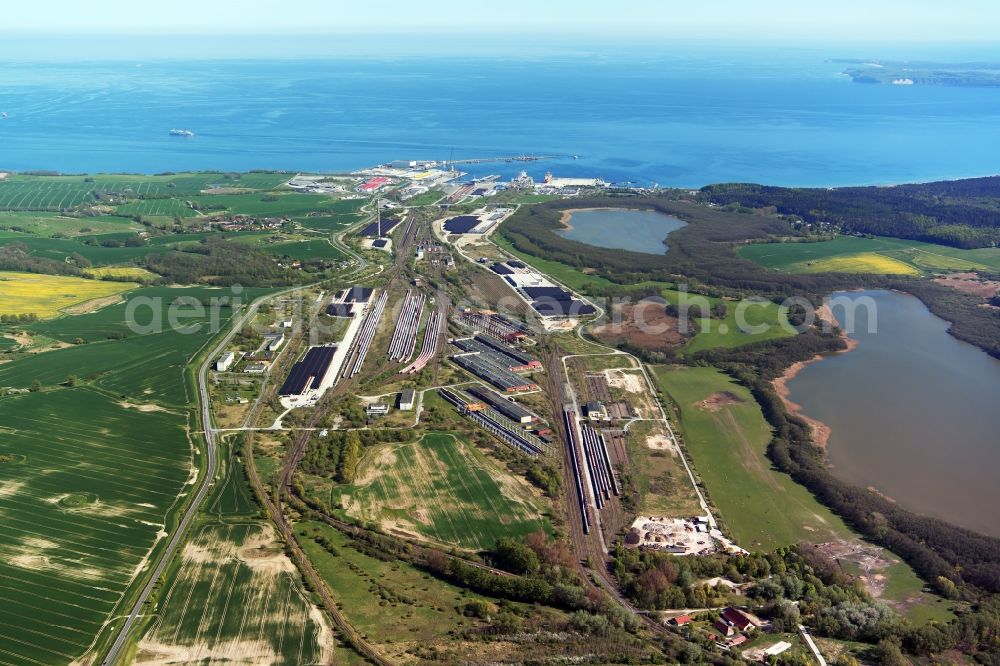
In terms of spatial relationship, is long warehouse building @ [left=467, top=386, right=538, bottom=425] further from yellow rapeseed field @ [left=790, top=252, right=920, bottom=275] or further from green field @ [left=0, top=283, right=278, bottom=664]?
yellow rapeseed field @ [left=790, top=252, right=920, bottom=275]

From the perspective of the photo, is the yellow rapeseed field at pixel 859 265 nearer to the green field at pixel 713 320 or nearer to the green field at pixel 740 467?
the green field at pixel 713 320

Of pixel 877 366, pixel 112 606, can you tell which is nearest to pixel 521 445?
pixel 112 606

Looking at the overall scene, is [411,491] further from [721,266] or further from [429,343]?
[721,266]

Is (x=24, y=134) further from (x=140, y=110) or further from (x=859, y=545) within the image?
(x=859, y=545)

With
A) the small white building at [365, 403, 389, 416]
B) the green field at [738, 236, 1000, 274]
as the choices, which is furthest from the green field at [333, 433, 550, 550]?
the green field at [738, 236, 1000, 274]

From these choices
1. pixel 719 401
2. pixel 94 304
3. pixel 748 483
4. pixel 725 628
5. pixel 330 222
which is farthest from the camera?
pixel 330 222

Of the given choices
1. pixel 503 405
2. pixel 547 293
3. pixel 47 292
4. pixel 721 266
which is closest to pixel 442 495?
pixel 503 405
